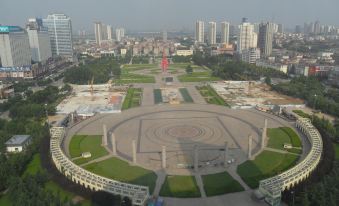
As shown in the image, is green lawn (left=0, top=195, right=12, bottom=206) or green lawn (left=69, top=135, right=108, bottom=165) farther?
green lawn (left=69, top=135, right=108, bottom=165)

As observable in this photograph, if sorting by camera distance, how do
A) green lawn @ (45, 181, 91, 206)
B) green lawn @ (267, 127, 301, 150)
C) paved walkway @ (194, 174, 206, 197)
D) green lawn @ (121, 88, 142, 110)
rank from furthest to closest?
green lawn @ (121, 88, 142, 110), green lawn @ (267, 127, 301, 150), paved walkway @ (194, 174, 206, 197), green lawn @ (45, 181, 91, 206)

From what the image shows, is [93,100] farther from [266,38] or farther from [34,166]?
[266,38]

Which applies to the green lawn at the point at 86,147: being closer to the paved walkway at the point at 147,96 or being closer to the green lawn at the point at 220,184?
the green lawn at the point at 220,184

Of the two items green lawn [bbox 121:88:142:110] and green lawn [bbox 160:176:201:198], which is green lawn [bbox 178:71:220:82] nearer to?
green lawn [bbox 121:88:142:110]

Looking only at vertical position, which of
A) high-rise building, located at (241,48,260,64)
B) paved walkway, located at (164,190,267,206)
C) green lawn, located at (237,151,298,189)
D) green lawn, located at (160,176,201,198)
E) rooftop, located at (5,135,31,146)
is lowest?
paved walkway, located at (164,190,267,206)

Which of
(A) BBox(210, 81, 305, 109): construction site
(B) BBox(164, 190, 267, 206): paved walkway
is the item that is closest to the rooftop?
(B) BBox(164, 190, 267, 206): paved walkway

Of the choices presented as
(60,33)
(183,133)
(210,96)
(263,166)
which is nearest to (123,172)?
(183,133)

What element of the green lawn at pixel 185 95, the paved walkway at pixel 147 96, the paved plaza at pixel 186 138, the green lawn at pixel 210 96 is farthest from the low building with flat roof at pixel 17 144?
the green lawn at pixel 210 96
